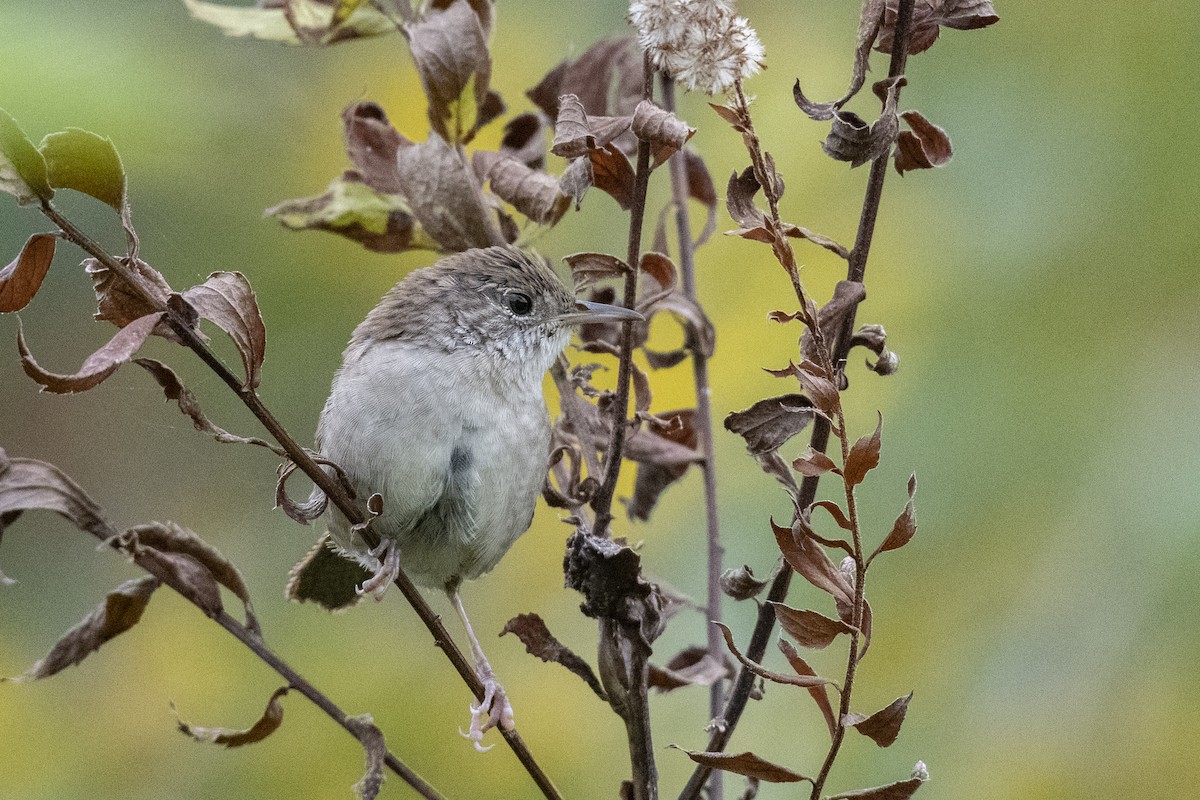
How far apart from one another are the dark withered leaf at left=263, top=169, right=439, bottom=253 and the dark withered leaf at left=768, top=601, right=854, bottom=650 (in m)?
1.12

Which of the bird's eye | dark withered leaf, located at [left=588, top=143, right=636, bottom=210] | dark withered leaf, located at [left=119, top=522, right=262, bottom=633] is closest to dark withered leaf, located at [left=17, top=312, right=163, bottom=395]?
dark withered leaf, located at [left=119, top=522, right=262, bottom=633]

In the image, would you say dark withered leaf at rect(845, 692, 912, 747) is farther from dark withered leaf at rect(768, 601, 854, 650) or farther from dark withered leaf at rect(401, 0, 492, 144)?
dark withered leaf at rect(401, 0, 492, 144)

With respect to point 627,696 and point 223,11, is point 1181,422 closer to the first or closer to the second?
point 627,696

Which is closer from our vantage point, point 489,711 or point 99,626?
point 99,626

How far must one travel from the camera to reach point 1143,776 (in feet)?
8.79

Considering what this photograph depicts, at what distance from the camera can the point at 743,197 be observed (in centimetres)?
161

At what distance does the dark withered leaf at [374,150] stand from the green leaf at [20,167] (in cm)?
92

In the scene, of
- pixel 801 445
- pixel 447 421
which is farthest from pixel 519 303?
pixel 801 445

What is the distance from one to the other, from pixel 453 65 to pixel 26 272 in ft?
2.82

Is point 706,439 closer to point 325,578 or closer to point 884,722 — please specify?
point 884,722

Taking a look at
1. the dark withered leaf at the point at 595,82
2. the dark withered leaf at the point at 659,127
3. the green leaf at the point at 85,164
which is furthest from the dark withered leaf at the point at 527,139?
the green leaf at the point at 85,164

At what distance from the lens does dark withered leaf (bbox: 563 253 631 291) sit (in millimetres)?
1845

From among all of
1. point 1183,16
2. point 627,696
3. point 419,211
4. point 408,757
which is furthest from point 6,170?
point 1183,16

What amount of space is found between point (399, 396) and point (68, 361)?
4.44ft
